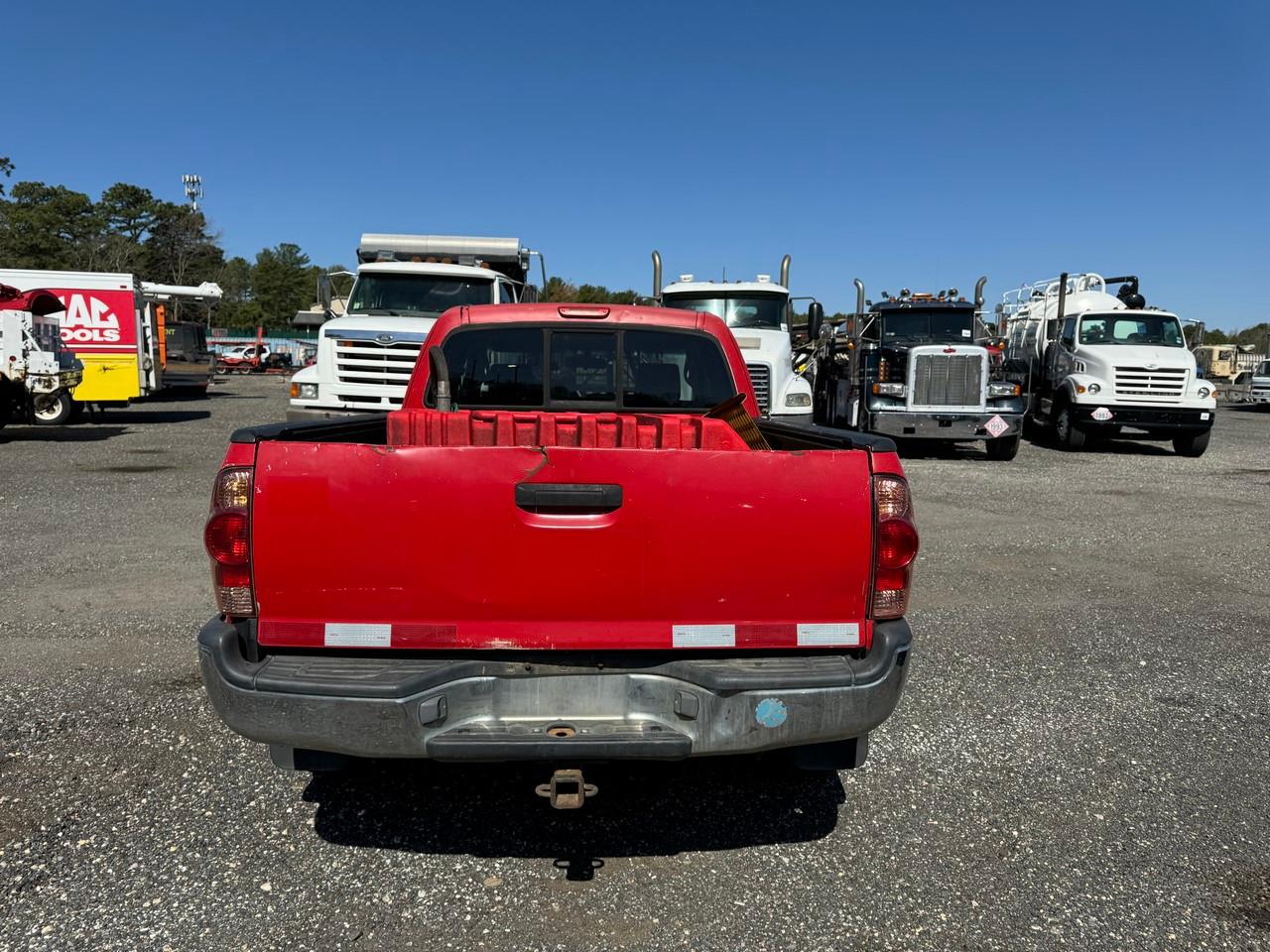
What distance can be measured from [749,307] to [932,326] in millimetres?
4164

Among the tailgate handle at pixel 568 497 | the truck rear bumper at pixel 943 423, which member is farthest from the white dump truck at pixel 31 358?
the tailgate handle at pixel 568 497

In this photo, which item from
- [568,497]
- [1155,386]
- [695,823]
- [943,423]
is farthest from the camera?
[1155,386]

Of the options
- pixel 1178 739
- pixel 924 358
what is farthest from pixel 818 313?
pixel 1178 739

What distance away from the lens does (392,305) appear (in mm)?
12328

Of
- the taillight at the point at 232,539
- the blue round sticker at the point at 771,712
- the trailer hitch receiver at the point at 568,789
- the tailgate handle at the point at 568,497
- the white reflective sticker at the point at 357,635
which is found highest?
the tailgate handle at the point at 568,497

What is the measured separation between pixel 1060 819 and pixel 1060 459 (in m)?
14.1

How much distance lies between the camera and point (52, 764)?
12.1 ft

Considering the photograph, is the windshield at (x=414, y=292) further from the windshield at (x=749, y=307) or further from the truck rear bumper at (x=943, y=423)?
the truck rear bumper at (x=943, y=423)

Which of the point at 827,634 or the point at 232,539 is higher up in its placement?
the point at 232,539

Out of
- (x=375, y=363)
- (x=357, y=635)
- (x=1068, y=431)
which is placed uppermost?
(x=375, y=363)

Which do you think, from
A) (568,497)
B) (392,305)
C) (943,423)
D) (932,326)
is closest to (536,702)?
(568,497)

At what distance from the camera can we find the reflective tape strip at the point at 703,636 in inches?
108

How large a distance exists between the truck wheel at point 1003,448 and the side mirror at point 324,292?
10.8 m

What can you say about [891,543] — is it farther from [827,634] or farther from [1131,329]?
[1131,329]
